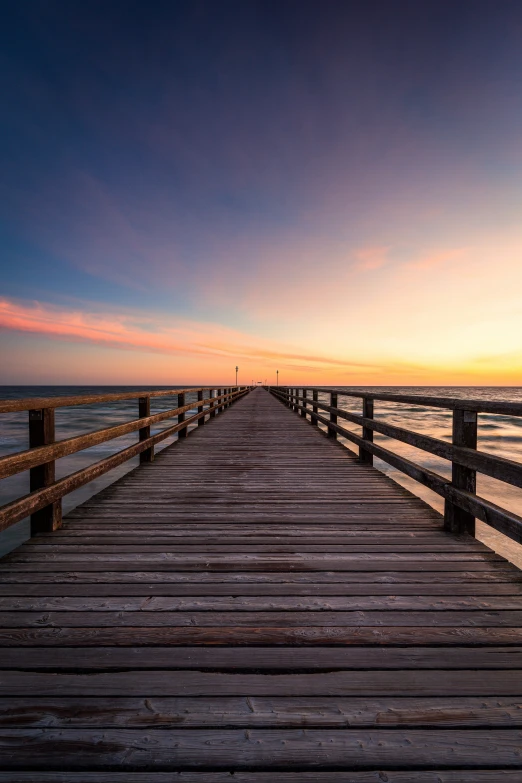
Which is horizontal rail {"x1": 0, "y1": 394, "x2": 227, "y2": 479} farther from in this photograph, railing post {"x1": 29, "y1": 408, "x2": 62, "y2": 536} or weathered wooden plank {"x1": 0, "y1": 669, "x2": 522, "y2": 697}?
weathered wooden plank {"x1": 0, "y1": 669, "x2": 522, "y2": 697}

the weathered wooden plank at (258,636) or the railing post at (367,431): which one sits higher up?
the railing post at (367,431)

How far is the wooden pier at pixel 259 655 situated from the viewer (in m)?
1.33

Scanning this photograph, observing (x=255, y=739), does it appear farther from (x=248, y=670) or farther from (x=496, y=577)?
(x=496, y=577)

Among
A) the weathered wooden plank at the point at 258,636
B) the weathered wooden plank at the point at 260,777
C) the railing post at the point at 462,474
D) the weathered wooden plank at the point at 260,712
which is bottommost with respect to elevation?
the weathered wooden plank at the point at 260,777

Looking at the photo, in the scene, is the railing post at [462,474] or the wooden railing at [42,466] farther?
the railing post at [462,474]

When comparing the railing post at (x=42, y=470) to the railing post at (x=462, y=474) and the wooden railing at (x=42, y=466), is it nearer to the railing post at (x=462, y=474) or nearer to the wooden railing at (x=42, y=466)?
the wooden railing at (x=42, y=466)

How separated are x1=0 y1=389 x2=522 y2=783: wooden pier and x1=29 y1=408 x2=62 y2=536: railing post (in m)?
0.10

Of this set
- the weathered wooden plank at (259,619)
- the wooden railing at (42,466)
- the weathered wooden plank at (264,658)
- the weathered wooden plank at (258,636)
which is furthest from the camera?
the wooden railing at (42,466)

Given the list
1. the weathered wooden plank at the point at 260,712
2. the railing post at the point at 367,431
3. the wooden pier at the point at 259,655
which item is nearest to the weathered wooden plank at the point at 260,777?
the wooden pier at the point at 259,655

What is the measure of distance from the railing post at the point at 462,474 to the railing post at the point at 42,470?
3.29 m

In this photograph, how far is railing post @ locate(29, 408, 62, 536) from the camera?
9.75 ft

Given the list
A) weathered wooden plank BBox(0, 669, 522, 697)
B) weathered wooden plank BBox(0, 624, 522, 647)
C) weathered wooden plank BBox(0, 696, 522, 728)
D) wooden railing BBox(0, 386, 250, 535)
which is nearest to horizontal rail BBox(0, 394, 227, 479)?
wooden railing BBox(0, 386, 250, 535)

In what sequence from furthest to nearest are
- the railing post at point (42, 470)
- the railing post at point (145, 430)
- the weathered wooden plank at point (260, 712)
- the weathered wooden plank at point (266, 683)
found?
1. the railing post at point (145, 430)
2. the railing post at point (42, 470)
3. the weathered wooden plank at point (266, 683)
4. the weathered wooden plank at point (260, 712)

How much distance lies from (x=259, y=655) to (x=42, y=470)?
7.33 ft
